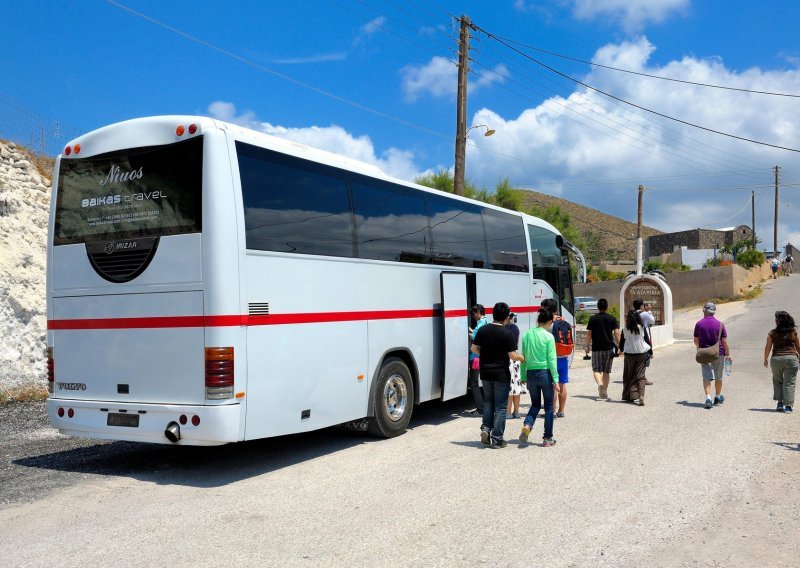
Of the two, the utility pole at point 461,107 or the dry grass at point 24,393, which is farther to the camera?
the utility pole at point 461,107

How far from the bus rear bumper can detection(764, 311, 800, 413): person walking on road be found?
9.00 meters

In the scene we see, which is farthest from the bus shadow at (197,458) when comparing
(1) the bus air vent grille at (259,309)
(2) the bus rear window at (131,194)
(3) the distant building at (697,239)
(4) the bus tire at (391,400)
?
(3) the distant building at (697,239)

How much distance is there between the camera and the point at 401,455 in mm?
8531

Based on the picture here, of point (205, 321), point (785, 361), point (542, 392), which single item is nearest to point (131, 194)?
point (205, 321)

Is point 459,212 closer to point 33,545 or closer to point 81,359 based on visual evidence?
point 81,359

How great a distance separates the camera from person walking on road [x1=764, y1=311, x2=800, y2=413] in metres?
11.6

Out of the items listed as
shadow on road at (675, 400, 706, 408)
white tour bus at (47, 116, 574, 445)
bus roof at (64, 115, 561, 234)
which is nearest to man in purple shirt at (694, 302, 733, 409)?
shadow on road at (675, 400, 706, 408)

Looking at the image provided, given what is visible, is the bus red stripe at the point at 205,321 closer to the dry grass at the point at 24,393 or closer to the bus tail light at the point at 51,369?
the bus tail light at the point at 51,369

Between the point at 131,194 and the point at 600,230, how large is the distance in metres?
103

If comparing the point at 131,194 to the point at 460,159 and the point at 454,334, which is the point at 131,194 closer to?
the point at 454,334

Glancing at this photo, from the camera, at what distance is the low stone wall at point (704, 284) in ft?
148

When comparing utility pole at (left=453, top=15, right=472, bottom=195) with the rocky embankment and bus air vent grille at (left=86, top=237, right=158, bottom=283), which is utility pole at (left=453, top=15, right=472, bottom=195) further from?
bus air vent grille at (left=86, top=237, right=158, bottom=283)

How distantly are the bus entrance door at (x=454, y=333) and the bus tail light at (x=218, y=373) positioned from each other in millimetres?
4334

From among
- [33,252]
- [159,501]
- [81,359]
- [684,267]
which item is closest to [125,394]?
[81,359]
